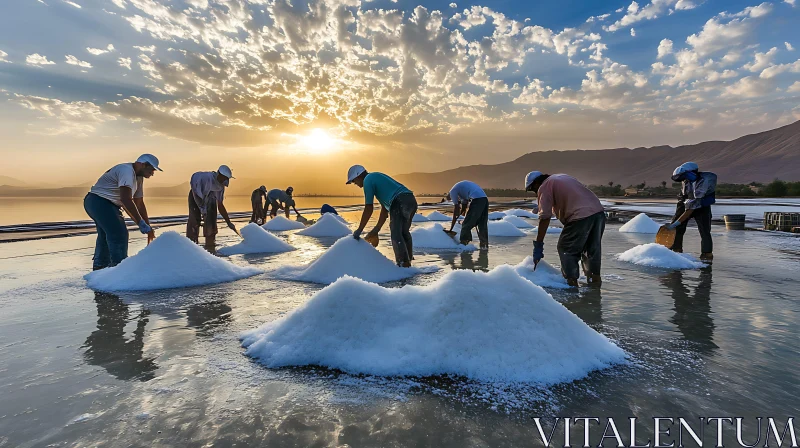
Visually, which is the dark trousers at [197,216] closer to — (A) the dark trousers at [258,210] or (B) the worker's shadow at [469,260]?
(B) the worker's shadow at [469,260]

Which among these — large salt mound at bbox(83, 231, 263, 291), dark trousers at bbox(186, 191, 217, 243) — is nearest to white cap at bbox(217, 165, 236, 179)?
dark trousers at bbox(186, 191, 217, 243)

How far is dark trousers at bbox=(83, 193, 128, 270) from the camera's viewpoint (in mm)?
4457

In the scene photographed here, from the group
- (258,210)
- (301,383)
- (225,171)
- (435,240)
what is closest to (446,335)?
(301,383)

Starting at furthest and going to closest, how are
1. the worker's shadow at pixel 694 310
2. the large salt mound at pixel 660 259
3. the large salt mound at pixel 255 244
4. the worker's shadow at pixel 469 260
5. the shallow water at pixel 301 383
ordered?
the large salt mound at pixel 255 244 → the worker's shadow at pixel 469 260 → the large salt mound at pixel 660 259 → the worker's shadow at pixel 694 310 → the shallow water at pixel 301 383

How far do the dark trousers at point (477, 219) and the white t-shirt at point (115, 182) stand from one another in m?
5.13

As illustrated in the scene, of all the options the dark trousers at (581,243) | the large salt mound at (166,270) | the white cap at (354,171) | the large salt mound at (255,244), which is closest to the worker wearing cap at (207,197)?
the large salt mound at (255,244)

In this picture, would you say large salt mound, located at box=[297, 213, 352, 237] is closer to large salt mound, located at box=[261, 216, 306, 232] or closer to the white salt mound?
large salt mound, located at box=[261, 216, 306, 232]

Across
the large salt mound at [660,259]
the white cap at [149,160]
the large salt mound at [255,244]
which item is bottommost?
the large salt mound at [660,259]

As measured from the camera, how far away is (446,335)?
84.4 inches

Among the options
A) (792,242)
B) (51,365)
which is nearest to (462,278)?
(51,365)

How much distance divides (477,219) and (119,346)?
18.9ft

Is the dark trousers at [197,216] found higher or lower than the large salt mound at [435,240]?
higher

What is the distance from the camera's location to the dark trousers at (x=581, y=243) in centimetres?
397

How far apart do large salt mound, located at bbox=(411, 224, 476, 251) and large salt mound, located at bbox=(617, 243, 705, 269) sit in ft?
8.93
